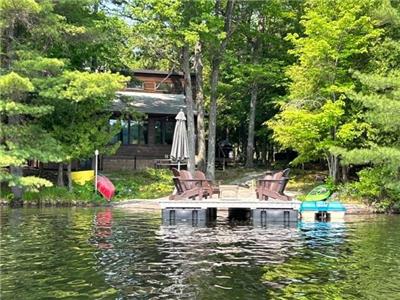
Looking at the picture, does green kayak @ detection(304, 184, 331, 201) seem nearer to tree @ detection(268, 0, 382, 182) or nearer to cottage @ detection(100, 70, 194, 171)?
tree @ detection(268, 0, 382, 182)

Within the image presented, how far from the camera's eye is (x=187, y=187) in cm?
1744

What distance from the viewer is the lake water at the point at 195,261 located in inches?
315

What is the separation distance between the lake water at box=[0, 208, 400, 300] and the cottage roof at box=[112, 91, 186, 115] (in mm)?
14847

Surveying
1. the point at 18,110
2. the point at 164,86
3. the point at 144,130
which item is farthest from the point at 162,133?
the point at 18,110

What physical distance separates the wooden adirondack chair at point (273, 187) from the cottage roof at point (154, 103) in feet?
45.3

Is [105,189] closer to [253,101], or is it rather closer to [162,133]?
[162,133]

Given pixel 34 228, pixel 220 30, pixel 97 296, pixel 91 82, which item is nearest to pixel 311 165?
pixel 220 30

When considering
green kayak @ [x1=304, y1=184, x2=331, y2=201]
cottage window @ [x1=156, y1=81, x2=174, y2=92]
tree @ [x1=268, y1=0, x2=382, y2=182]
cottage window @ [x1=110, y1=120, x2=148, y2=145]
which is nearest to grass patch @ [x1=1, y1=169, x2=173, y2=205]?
Answer: cottage window @ [x1=110, y1=120, x2=148, y2=145]

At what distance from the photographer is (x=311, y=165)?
32625 millimetres

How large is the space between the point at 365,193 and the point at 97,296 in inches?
625

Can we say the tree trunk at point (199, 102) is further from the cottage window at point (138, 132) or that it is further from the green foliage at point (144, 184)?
the cottage window at point (138, 132)

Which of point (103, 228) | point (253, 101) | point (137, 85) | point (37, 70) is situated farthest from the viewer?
point (137, 85)

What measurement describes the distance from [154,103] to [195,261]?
75.0 feet

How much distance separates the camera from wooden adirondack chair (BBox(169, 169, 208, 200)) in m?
17.1
